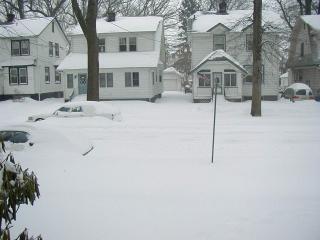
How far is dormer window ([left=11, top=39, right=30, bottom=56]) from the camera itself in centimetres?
3981

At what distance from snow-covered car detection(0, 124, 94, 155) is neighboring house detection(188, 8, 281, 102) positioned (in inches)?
958

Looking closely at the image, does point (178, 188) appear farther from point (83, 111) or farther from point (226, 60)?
point (226, 60)

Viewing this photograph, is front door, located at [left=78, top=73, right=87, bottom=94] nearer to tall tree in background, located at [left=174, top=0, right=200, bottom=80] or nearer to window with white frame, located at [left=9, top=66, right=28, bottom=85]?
window with white frame, located at [left=9, top=66, right=28, bottom=85]

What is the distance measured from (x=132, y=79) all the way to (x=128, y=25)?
18.1 ft

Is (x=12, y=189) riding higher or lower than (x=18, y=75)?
lower

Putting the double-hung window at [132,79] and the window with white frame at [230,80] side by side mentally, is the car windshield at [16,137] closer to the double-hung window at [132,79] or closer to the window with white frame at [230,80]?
the double-hung window at [132,79]

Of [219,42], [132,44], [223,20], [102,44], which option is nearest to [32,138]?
[132,44]

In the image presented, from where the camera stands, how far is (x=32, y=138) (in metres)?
11.4

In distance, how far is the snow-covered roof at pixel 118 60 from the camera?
1391 inches

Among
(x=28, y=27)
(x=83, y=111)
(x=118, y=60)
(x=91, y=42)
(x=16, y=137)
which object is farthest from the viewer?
(x=28, y=27)

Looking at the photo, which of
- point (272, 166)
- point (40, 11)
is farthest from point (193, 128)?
point (40, 11)

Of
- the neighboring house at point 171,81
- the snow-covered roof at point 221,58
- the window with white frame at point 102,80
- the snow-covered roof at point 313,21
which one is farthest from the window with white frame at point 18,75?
the snow-covered roof at point 313,21

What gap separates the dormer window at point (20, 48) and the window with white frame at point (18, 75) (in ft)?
5.30

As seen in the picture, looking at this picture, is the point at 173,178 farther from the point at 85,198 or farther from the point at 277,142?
the point at 277,142
